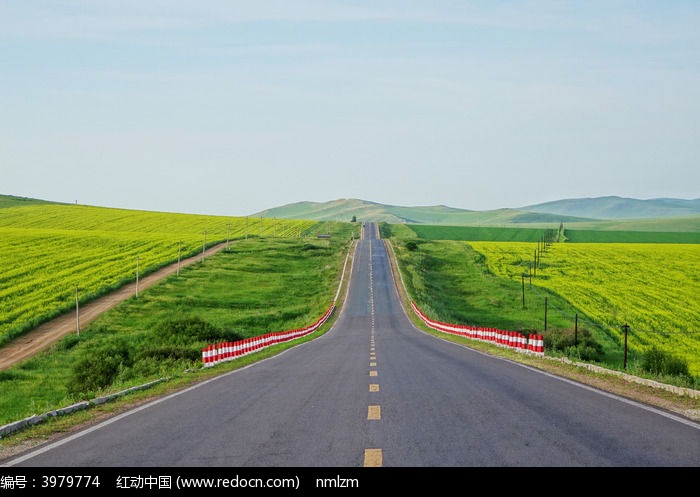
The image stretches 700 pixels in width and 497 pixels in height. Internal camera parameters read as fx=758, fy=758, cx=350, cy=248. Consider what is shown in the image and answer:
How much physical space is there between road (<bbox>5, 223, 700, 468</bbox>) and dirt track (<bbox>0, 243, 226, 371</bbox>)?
3093 cm

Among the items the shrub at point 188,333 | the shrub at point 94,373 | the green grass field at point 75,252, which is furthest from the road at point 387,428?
the green grass field at point 75,252

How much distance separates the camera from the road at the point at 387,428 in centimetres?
850

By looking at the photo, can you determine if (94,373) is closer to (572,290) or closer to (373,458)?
(373,458)

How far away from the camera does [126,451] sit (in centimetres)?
933

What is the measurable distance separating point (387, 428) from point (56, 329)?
4649cm

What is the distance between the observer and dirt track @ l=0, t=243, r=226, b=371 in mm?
44594

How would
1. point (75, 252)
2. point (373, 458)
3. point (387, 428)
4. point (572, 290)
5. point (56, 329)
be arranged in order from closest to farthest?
point (373, 458)
point (387, 428)
point (56, 329)
point (572, 290)
point (75, 252)

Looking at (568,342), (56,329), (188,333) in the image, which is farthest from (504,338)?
(56,329)

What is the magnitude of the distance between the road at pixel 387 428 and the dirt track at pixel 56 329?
30933mm

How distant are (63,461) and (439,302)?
67.5 metres

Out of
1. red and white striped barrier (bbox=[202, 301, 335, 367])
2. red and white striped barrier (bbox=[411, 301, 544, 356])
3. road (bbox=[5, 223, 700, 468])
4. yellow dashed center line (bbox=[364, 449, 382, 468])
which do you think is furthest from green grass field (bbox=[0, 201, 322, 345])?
yellow dashed center line (bbox=[364, 449, 382, 468])

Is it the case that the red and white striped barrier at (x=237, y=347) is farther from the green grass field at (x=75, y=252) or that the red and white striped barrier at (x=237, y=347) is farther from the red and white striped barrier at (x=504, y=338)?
the green grass field at (x=75, y=252)

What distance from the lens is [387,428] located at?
10414 millimetres
